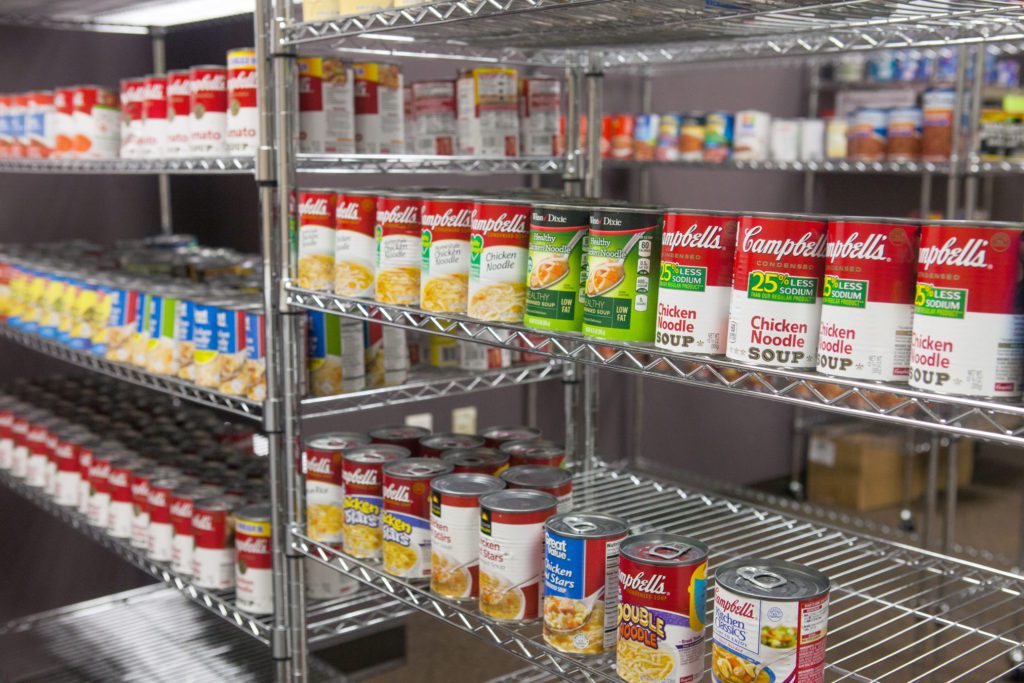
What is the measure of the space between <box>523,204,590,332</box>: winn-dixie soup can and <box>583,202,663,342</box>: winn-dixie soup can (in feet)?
0.17

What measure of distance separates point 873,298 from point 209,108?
1516 mm

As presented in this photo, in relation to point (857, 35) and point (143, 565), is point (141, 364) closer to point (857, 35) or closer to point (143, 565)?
point (143, 565)

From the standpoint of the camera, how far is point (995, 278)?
1.02m

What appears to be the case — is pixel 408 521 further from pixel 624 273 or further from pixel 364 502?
pixel 624 273

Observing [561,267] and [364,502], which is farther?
[364,502]

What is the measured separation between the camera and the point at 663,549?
134 cm

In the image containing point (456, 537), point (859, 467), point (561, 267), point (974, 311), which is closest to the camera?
point (974, 311)

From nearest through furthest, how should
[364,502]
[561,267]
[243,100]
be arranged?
[561,267] < [364,502] < [243,100]

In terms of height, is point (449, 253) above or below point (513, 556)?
above

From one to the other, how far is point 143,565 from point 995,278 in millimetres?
2053

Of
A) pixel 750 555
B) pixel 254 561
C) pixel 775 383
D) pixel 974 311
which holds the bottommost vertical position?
pixel 254 561

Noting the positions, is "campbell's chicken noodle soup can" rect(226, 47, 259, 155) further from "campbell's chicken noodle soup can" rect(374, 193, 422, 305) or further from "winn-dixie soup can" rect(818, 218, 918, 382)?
"winn-dixie soup can" rect(818, 218, 918, 382)

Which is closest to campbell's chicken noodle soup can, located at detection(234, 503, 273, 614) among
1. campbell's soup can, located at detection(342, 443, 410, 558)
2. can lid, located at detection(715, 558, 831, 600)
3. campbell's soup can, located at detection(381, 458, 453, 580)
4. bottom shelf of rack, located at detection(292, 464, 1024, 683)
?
bottom shelf of rack, located at detection(292, 464, 1024, 683)

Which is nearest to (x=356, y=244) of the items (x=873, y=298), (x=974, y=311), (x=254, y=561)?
(x=254, y=561)
